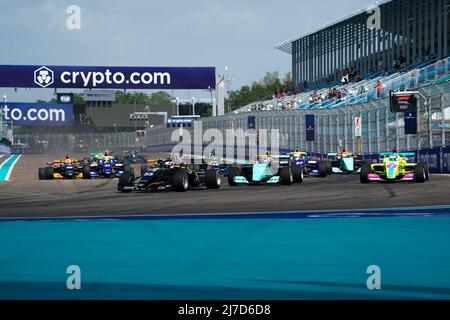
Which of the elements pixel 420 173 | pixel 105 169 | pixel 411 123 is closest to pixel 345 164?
pixel 411 123

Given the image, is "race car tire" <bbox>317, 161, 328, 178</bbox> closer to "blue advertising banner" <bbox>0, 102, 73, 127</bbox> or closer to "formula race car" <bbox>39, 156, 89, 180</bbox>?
"formula race car" <bbox>39, 156, 89, 180</bbox>

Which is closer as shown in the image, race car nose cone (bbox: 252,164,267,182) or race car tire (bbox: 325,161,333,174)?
race car nose cone (bbox: 252,164,267,182)

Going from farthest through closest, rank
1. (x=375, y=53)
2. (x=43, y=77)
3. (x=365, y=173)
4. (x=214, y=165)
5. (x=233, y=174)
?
(x=375, y=53) < (x=43, y=77) < (x=214, y=165) < (x=233, y=174) < (x=365, y=173)

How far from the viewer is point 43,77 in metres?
39.7

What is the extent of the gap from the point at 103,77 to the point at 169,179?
21484 mm

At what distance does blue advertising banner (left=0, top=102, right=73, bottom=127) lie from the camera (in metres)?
51.4

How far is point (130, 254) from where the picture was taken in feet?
24.5

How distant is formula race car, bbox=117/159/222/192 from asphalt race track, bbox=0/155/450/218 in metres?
0.45

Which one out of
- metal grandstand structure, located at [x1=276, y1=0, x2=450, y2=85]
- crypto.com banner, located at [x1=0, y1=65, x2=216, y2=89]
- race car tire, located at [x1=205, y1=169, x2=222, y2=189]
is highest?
metal grandstand structure, located at [x1=276, y1=0, x2=450, y2=85]

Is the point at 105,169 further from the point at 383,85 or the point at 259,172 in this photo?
the point at 383,85

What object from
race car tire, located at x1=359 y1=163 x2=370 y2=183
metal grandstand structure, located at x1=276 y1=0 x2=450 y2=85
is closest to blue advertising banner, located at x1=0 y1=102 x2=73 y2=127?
metal grandstand structure, located at x1=276 y1=0 x2=450 y2=85

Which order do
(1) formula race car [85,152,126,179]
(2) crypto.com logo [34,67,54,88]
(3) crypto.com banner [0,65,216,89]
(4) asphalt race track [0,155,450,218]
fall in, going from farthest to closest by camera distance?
(2) crypto.com logo [34,67,54,88] < (3) crypto.com banner [0,65,216,89] < (1) formula race car [85,152,126,179] < (4) asphalt race track [0,155,450,218]

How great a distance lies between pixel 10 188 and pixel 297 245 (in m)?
15.0

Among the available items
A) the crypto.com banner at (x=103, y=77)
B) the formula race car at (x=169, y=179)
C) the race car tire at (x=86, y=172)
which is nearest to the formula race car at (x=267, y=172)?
the formula race car at (x=169, y=179)
